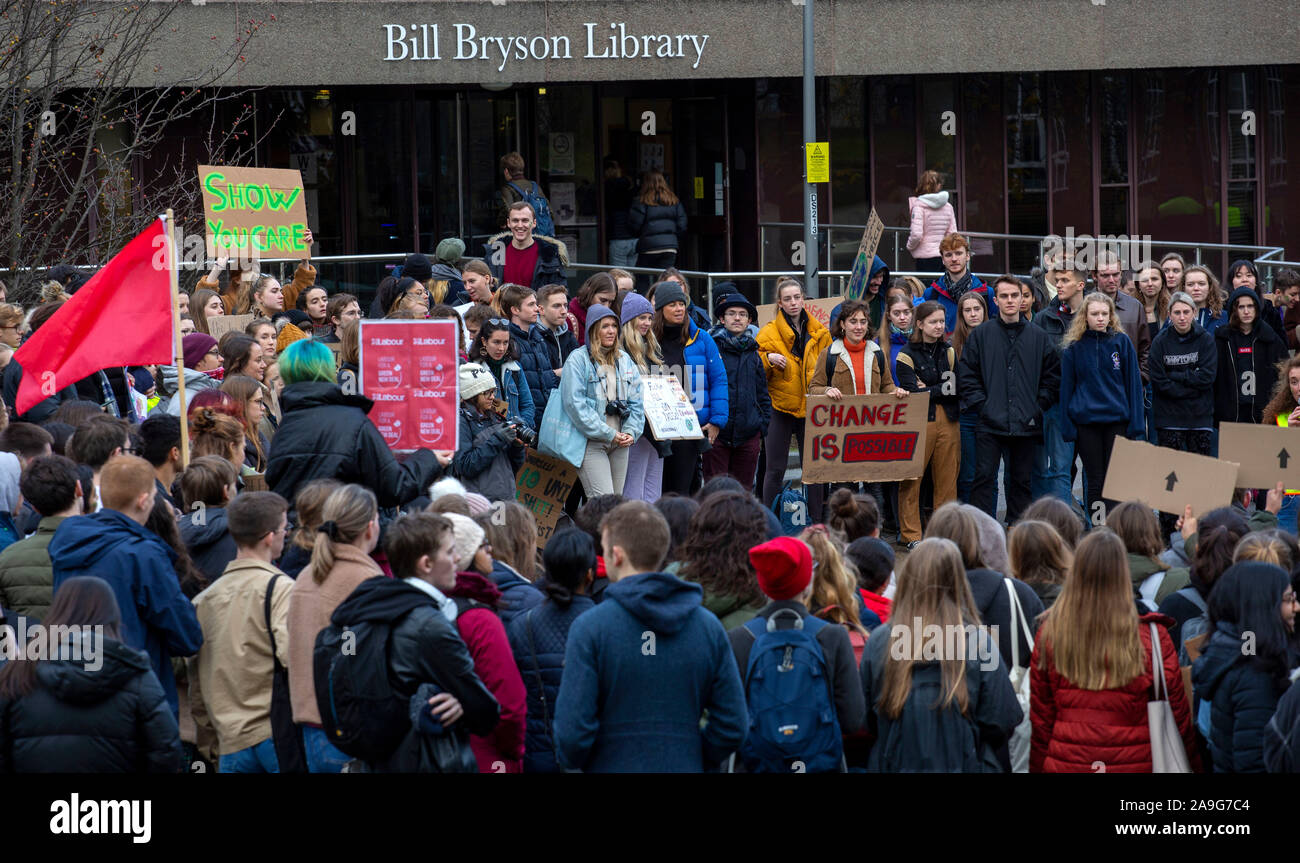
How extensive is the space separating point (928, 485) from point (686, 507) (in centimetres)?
589

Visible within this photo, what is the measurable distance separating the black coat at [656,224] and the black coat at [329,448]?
11.8m

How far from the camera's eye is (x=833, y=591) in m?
5.89

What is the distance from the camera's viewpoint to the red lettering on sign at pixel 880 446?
11477 mm

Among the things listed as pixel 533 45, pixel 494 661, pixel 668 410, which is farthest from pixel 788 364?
pixel 533 45

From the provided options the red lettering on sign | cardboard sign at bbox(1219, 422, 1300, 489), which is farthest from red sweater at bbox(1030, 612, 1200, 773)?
the red lettering on sign

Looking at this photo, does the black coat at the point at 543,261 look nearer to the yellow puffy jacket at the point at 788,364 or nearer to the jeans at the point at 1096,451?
the yellow puffy jacket at the point at 788,364

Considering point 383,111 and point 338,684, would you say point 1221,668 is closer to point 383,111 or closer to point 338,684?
point 338,684

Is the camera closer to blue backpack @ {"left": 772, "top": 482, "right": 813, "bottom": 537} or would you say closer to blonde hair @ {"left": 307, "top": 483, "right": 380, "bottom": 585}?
blue backpack @ {"left": 772, "top": 482, "right": 813, "bottom": 537}

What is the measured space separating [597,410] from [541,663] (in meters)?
4.80

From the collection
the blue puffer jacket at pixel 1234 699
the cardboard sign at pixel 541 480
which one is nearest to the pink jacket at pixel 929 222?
the cardboard sign at pixel 541 480

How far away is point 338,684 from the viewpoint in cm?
527

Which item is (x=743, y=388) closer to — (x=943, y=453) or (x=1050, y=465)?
(x=943, y=453)

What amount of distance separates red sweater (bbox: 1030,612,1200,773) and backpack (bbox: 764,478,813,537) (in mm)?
5433

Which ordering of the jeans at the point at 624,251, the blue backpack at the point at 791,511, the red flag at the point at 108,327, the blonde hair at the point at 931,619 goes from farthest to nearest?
1. the jeans at the point at 624,251
2. the blue backpack at the point at 791,511
3. the red flag at the point at 108,327
4. the blonde hair at the point at 931,619
